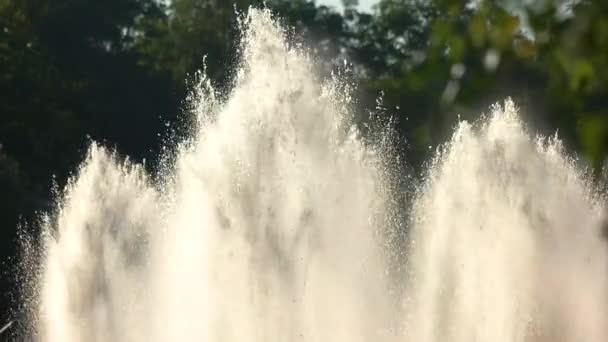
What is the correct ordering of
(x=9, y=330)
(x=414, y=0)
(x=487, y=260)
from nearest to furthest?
(x=487, y=260), (x=9, y=330), (x=414, y=0)

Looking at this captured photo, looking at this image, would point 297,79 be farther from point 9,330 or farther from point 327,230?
point 9,330

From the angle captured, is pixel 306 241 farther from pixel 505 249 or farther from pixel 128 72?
pixel 128 72

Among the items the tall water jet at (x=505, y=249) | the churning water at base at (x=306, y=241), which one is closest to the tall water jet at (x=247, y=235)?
the churning water at base at (x=306, y=241)

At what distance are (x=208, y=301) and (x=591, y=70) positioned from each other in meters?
15.7

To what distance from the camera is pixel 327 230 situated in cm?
2133

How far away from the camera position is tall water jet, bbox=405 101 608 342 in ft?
67.5

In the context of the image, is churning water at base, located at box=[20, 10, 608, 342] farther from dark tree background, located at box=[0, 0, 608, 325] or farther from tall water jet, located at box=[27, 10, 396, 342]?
dark tree background, located at box=[0, 0, 608, 325]

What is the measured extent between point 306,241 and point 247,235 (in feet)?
2.42

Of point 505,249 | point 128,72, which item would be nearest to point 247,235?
point 505,249

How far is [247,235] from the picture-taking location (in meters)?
20.6

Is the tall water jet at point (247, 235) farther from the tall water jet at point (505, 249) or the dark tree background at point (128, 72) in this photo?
the dark tree background at point (128, 72)

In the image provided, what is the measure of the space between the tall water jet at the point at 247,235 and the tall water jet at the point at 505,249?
2.60ft

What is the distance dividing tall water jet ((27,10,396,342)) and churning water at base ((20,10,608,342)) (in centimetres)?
2

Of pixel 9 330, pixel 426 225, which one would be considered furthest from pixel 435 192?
pixel 9 330
